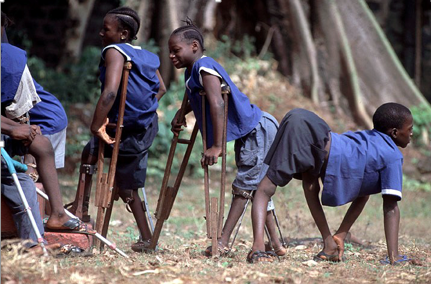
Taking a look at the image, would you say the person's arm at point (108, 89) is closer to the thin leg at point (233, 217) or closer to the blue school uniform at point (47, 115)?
the blue school uniform at point (47, 115)

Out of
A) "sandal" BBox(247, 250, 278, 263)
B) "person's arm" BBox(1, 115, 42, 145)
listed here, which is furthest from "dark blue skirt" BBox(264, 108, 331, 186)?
"person's arm" BBox(1, 115, 42, 145)

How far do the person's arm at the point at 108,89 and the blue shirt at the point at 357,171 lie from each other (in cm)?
163

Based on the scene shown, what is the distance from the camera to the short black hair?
4766 millimetres

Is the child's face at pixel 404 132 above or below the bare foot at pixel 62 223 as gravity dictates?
above

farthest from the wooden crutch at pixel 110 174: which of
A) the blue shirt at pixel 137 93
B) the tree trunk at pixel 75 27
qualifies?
the tree trunk at pixel 75 27

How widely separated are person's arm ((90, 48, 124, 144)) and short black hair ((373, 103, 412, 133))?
6.48 feet

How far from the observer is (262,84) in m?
11.2

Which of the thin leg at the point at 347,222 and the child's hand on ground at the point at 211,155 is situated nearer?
the child's hand on ground at the point at 211,155

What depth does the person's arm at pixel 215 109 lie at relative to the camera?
4629mm

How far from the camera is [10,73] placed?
4.28 meters

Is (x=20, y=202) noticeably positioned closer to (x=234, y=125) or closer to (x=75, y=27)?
(x=234, y=125)

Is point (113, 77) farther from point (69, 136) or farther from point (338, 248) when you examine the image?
point (69, 136)

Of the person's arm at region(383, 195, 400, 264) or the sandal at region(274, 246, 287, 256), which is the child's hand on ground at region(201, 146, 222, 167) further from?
the person's arm at region(383, 195, 400, 264)

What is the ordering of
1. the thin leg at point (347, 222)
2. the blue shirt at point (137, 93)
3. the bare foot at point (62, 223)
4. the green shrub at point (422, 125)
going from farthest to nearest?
the green shrub at point (422, 125) < the blue shirt at point (137, 93) < the thin leg at point (347, 222) < the bare foot at point (62, 223)
